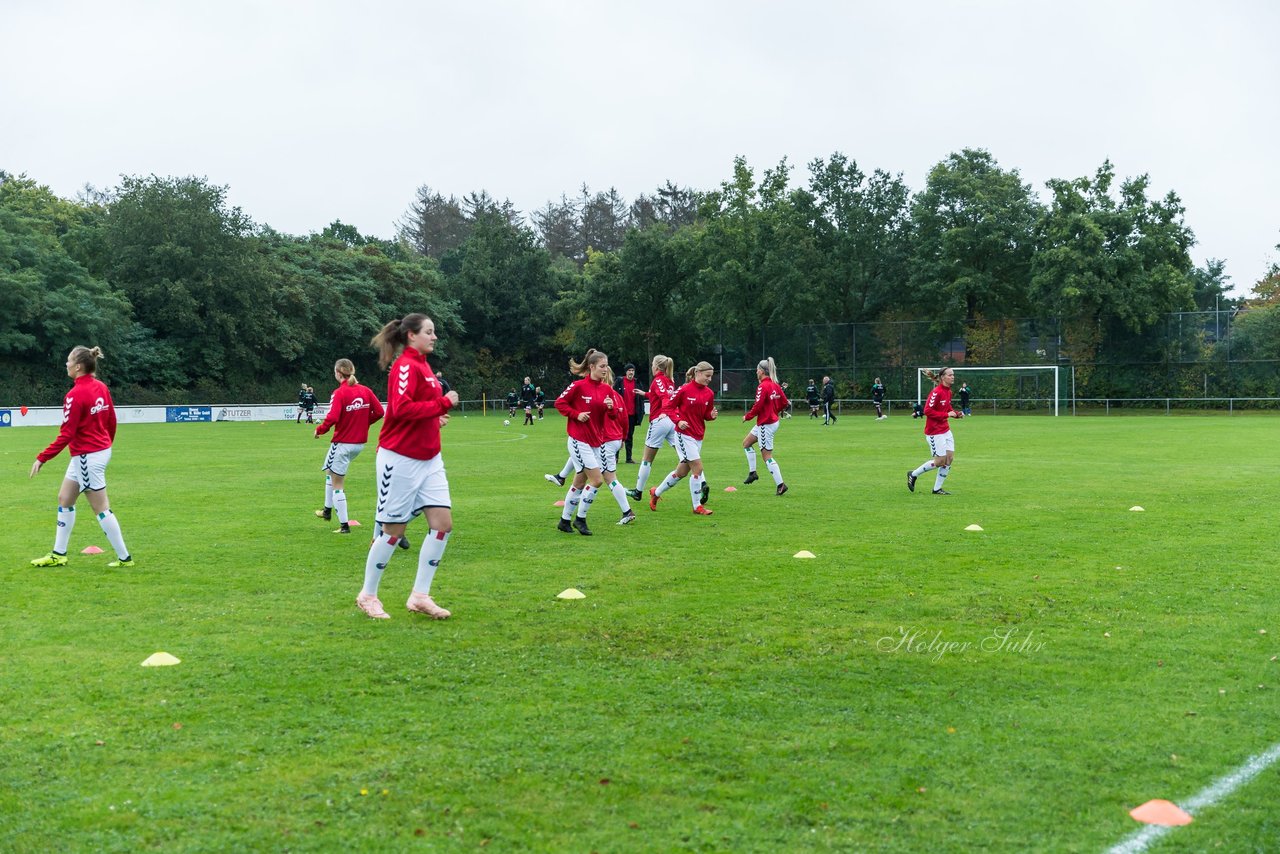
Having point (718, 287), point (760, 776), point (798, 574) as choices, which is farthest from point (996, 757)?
point (718, 287)

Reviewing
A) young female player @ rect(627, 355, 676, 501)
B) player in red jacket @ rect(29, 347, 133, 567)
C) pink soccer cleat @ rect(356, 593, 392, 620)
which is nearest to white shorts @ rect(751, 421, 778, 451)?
young female player @ rect(627, 355, 676, 501)

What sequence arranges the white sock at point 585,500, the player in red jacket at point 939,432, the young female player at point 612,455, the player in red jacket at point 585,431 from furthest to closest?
the player in red jacket at point 939,432
the young female player at point 612,455
the player in red jacket at point 585,431
the white sock at point 585,500

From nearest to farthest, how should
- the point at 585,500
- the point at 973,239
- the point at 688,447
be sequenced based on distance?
the point at 585,500 < the point at 688,447 < the point at 973,239

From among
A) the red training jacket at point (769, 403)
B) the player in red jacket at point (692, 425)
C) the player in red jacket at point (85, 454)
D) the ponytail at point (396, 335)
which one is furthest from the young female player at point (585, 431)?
the red training jacket at point (769, 403)

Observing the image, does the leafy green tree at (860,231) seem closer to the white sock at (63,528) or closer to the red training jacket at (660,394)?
the red training jacket at (660,394)

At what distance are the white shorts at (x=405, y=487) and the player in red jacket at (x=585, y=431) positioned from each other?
4349 mm

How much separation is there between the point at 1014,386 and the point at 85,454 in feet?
156

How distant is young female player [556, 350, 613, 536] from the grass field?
1.38ft

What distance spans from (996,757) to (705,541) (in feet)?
21.8

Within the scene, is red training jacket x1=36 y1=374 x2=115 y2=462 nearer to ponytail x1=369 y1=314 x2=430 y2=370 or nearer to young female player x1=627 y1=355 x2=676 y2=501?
ponytail x1=369 y1=314 x2=430 y2=370

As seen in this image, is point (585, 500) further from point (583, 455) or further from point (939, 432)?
point (939, 432)

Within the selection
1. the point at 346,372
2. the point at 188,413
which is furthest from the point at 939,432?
the point at 188,413

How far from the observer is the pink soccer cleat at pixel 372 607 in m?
7.61

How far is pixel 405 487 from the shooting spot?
7660mm
